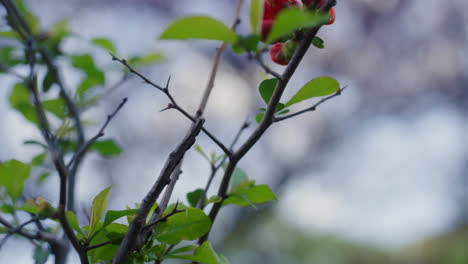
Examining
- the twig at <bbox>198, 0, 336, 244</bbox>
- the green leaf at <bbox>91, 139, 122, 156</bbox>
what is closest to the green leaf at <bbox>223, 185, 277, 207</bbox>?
the twig at <bbox>198, 0, 336, 244</bbox>

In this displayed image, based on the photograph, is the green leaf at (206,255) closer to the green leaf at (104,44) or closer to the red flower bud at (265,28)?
A: the red flower bud at (265,28)

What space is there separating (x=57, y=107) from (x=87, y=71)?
0.09m

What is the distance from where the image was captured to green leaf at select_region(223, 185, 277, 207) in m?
0.34

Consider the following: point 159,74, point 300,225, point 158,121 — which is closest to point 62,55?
point 159,74

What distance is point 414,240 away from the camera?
135 inches

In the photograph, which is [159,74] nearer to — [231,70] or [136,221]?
[231,70]

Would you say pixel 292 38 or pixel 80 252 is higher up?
pixel 292 38

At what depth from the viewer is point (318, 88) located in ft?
0.99

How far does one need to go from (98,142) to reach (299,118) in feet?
9.89

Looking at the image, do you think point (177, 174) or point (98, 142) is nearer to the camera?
point (177, 174)

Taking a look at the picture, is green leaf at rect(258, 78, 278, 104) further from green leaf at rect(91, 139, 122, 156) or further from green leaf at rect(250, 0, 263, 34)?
green leaf at rect(91, 139, 122, 156)

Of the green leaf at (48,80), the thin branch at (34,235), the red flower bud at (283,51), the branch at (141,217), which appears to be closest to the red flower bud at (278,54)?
the red flower bud at (283,51)

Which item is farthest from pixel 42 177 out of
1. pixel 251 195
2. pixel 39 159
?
pixel 251 195

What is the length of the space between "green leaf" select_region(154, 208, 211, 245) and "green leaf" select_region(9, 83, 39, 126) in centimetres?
32
